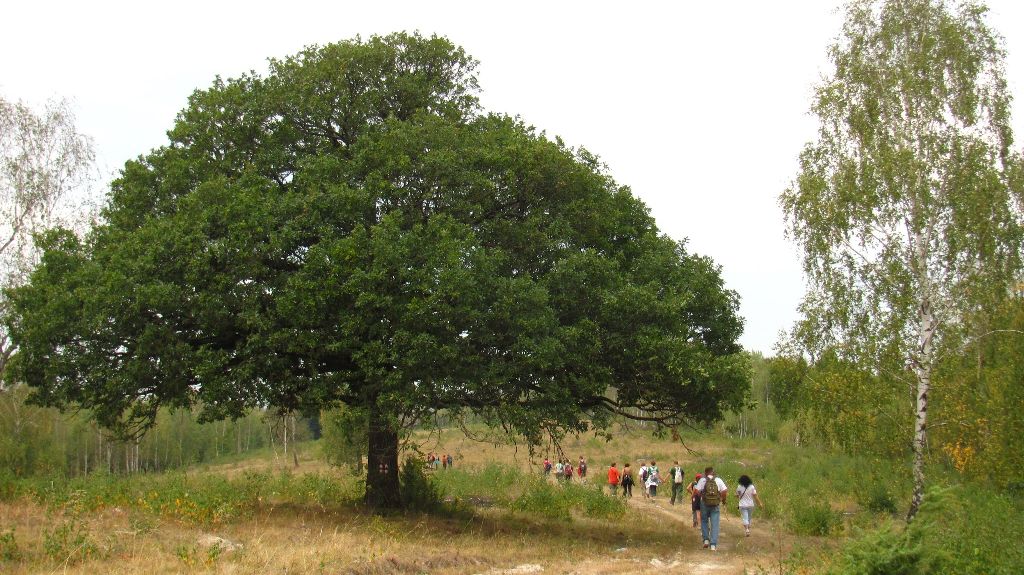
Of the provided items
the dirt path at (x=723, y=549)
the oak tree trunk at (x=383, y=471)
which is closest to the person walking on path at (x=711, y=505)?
the dirt path at (x=723, y=549)

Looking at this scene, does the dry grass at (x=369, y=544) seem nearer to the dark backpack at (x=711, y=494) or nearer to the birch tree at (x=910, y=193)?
the dark backpack at (x=711, y=494)

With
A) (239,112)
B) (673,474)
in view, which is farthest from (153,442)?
(239,112)

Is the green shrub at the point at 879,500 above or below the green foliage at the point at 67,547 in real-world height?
below

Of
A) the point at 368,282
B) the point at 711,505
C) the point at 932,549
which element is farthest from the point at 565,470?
the point at 932,549

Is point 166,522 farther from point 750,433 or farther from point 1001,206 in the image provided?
point 750,433

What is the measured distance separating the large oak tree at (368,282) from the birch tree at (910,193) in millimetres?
5262

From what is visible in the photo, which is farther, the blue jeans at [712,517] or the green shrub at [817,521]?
the green shrub at [817,521]

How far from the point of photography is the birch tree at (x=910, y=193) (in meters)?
18.4

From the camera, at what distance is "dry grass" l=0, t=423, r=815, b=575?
34.8ft

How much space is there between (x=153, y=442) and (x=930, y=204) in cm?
7041

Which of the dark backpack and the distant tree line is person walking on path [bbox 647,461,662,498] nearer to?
the dark backpack

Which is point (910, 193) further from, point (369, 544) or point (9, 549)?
point (9, 549)

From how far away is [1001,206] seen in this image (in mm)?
18312

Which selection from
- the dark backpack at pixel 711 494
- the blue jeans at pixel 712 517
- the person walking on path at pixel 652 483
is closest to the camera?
the dark backpack at pixel 711 494
